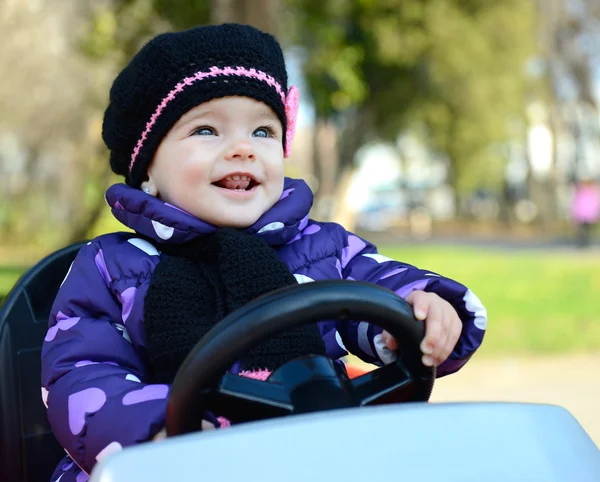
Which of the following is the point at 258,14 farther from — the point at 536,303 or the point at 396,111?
the point at 396,111

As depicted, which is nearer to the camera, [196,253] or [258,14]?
[196,253]

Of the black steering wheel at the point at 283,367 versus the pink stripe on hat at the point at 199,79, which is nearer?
the black steering wheel at the point at 283,367

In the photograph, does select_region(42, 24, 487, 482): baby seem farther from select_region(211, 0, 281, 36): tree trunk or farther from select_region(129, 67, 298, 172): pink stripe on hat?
select_region(211, 0, 281, 36): tree trunk

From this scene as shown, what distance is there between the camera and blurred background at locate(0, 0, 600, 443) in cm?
592

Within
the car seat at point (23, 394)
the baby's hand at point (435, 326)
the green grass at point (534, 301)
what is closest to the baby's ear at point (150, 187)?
the car seat at point (23, 394)

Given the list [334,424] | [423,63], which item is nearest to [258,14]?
[334,424]

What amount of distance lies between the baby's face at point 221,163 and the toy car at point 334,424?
20.1 inches

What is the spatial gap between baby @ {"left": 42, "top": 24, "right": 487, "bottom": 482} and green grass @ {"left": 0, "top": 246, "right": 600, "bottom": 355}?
430 centimetres

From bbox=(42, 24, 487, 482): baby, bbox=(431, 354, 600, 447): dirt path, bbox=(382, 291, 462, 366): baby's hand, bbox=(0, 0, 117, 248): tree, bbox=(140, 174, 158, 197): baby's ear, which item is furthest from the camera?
bbox=(0, 0, 117, 248): tree

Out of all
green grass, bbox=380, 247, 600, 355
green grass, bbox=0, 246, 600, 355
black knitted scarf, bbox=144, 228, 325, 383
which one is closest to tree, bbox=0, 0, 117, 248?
green grass, bbox=0, 246, 600, 355

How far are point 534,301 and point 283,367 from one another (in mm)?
6414

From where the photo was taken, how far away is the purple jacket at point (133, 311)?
1.30 m

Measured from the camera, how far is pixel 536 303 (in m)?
7.13

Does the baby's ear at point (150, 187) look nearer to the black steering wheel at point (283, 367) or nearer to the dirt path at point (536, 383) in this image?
the black steering wheel at point (283, 367)
